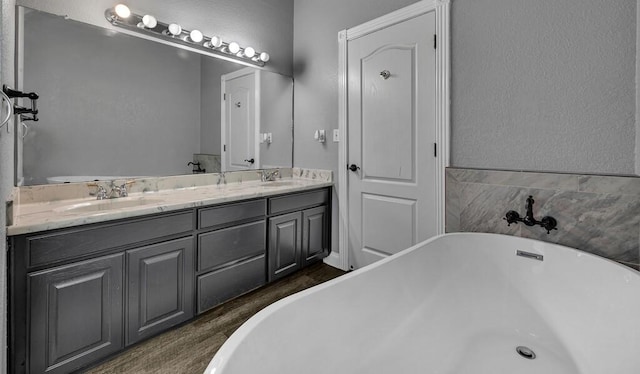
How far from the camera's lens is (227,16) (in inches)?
104

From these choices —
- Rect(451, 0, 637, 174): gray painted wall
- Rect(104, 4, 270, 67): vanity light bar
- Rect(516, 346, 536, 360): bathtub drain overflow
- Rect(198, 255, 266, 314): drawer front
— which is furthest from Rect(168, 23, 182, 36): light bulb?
Rect(516, 346, 536, 360): bathtub drain overflow

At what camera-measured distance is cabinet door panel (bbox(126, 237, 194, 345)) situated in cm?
164

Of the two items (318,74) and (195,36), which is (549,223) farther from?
(195,36)

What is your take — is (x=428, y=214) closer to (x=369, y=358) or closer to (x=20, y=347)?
(x=369, y=358)

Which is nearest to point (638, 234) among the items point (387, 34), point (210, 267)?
point (387, 34)

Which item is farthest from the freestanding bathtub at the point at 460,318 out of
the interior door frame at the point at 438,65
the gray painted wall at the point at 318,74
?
the gray painted wall at the point at 318,74

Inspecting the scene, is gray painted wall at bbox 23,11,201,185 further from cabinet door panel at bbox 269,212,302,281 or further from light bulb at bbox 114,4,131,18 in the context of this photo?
cabinet door panel at bbox 269,212,302,281

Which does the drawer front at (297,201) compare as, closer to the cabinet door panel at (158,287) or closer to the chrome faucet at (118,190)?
the cabinet door panel at (158,287)

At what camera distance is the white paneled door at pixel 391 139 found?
2.21m

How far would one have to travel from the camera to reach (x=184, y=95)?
240cm

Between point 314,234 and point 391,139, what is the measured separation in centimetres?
108

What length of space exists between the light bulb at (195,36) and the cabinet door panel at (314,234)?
1.59 m

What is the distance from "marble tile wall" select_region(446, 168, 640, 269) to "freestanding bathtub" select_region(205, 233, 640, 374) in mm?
192

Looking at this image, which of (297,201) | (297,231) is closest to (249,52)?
(297,201)
